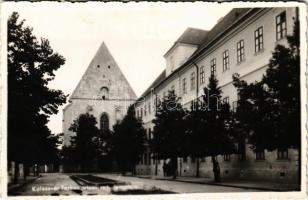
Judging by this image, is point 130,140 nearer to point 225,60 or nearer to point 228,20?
point 228,20

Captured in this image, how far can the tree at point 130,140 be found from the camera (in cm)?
3703

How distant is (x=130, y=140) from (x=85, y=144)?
37.3 feet

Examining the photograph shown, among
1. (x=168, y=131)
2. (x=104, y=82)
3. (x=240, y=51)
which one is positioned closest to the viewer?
(x=240, y=51)

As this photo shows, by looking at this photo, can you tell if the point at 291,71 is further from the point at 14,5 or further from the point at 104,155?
the point at 104,155

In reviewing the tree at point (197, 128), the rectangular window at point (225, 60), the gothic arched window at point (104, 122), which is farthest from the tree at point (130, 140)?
the tree at point (197, 128)

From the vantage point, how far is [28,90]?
14.9m

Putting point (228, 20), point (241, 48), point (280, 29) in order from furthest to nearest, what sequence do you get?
point (228, 20), point (241, 48), point (280, 29)

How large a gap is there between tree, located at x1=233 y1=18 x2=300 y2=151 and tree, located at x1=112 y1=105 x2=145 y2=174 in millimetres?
23873

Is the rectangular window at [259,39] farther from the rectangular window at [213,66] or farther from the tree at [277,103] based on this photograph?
the tree at [277,103]

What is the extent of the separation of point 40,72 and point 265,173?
34.0ft

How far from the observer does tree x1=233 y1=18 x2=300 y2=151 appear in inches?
421

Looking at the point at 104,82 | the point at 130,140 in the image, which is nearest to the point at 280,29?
the point at 130,140

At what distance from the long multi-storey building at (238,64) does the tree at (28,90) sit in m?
7.76

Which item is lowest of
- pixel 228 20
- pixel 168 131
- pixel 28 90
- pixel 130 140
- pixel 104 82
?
pixel 130 140
